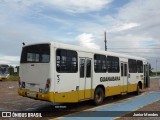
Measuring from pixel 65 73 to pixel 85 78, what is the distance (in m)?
1.85

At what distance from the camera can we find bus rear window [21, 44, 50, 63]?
1261cm

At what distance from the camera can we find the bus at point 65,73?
12.4 metres

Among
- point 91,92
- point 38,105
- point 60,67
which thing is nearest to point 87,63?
point 91,92

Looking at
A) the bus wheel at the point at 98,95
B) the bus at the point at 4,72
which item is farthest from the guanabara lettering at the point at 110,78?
the bus at the point at 4,72

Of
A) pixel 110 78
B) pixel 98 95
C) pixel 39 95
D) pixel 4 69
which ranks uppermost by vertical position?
pixel 4 69

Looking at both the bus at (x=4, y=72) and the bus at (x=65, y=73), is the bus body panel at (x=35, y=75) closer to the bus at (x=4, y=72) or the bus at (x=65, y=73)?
the bus at (x=65, y=73)

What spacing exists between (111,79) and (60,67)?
5412mm

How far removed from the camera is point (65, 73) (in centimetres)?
1301

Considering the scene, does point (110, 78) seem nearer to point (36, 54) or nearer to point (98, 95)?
point (98, 95)

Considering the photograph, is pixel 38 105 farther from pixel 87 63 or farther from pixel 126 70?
pixel 126 70

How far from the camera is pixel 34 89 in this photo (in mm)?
12906

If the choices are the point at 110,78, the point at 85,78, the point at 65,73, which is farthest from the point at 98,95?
the point at 65,73

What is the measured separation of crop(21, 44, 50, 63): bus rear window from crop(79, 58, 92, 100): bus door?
86.4 inches

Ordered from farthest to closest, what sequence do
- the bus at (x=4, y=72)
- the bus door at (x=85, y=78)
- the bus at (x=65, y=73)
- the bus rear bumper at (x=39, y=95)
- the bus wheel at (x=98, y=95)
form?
the bus at (x=4, y=72) < the bus wheel at (x=98, y=95) < the bus door at (x=85, y=78) < the bus at (x=65, y=73) < the bus rear bumper at (x=39, y=95)
